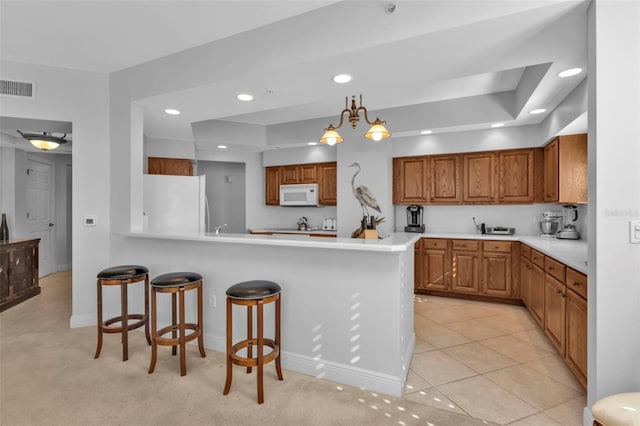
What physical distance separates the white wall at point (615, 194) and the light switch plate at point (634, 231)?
2cm

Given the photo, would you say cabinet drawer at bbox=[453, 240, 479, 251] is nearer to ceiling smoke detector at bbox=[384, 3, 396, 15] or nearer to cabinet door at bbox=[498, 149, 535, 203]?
cabinet door at bbox=[498, 149, 535, 203]

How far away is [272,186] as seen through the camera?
6.20 metres

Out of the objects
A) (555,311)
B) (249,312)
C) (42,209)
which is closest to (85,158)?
(249,312)

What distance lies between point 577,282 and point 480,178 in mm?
2674

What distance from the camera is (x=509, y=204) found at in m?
4.62

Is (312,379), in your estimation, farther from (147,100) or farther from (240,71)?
(147,100)

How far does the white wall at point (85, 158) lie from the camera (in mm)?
3316

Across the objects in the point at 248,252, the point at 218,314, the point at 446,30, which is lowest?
the point at 218,314

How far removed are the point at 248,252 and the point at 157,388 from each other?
3.72 ft

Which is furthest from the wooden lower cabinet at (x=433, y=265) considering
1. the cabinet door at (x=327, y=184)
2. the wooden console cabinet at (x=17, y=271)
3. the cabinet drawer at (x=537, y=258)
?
the wooden console cabinet at (x=17, y=271)

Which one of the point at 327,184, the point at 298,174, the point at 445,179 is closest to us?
the point at 445,179

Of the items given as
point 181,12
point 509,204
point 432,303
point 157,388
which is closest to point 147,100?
point 181,12

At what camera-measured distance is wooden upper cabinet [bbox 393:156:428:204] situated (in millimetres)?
5031

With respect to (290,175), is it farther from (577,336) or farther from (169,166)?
(577,336)
